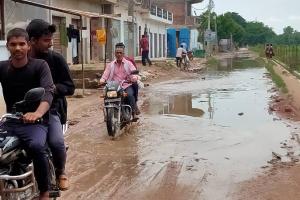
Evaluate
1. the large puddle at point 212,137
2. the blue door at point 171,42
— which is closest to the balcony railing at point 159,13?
the blue door at point 171,42

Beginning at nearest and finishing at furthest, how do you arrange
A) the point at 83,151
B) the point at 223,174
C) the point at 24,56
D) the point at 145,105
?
the point at 24,56
the point at 223,174
the point at 83,151
the point at 145,105

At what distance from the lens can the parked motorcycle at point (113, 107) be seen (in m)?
9.14

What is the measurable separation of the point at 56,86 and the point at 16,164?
3.68 ft

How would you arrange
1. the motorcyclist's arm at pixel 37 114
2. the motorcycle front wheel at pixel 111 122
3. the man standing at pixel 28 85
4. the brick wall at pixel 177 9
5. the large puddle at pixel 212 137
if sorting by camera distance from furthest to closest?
the brick wall at pixel 177 9 < the motorcycle front wheel at pixel 111 122 < the large puddle at pixel 212 137 < the man standing at pixel 28 85 < the motorcyclist's arm at pixel 37 114

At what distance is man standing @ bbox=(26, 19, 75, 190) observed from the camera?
15.1ft

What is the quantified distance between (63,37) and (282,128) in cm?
900

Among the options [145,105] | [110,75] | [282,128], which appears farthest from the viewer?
[145,105]

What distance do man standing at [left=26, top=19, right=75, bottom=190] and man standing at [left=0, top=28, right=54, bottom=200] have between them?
0.75 ft

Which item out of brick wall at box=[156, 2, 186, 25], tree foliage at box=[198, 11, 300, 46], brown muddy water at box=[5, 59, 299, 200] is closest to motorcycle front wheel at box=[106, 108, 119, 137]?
brown muddy water at box=[5, 59, 299, 200]

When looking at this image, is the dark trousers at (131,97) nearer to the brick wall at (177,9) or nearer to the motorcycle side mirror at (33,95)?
the motorcycle side mirror at (33,95)

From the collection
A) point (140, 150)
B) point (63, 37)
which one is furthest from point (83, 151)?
point (63, 37)

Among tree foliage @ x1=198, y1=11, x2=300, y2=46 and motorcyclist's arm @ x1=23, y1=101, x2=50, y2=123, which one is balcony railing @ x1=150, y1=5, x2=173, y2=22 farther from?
tree foliage @ x1=198, y1=11, x2=300, y2=46

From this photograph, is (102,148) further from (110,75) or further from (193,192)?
(193,192)

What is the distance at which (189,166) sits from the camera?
7270 mm
